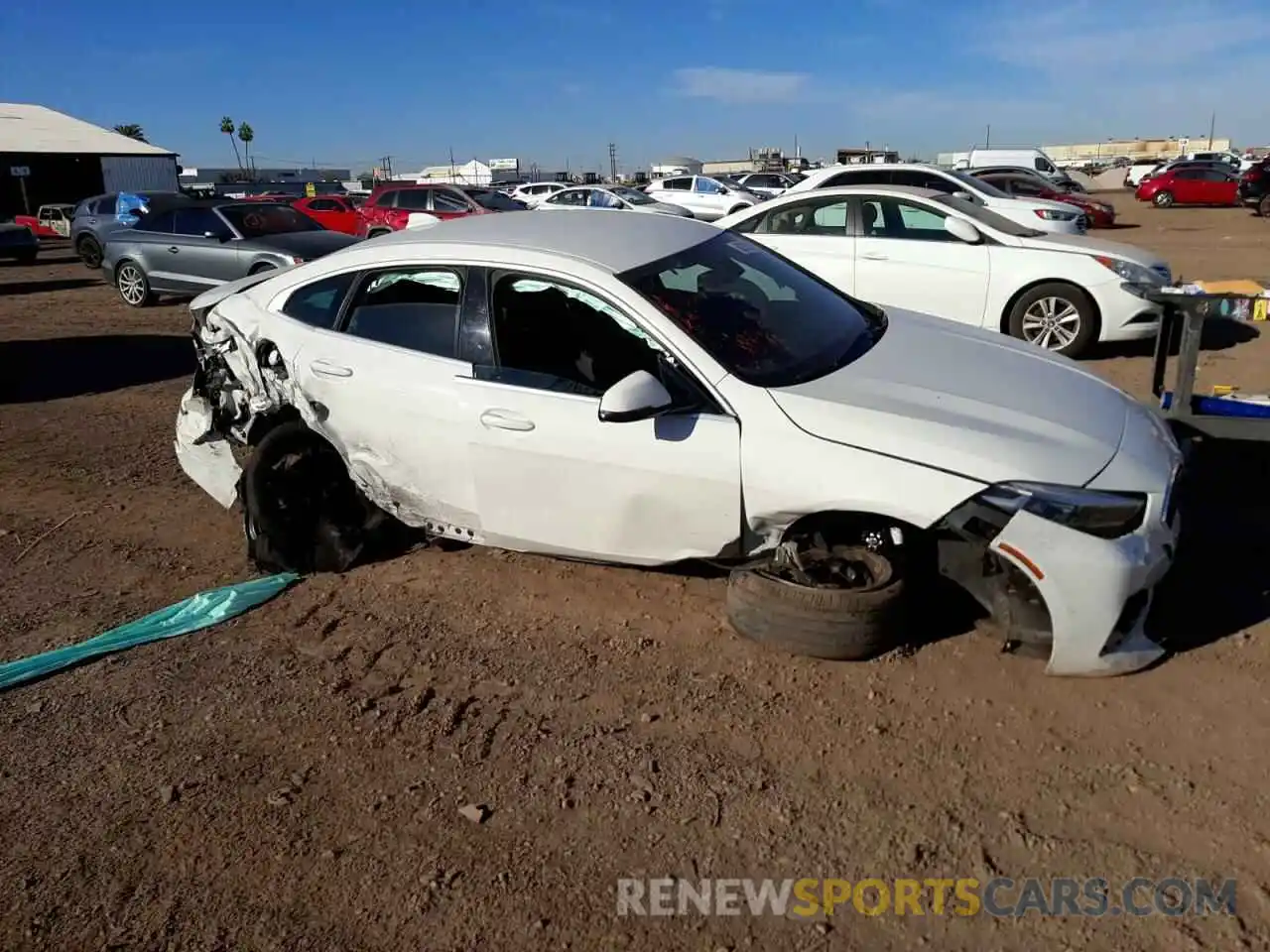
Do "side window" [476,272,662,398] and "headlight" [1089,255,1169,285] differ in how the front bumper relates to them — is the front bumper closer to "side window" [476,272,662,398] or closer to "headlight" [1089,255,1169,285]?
"side window" [476,272,662,398]

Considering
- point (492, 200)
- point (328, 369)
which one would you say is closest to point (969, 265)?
point (328, 369)

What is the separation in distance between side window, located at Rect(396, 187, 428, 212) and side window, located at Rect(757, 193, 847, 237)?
13016 mm

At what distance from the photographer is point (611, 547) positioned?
3.79 metres

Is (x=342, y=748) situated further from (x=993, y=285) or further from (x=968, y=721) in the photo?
(x=993, y=285)

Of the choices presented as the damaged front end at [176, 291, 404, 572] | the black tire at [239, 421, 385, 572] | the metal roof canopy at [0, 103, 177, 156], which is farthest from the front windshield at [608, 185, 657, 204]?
the metal roof canopy at [0, 103, 177, 156]

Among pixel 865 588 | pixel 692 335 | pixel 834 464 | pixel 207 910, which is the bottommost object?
pixel 207 910

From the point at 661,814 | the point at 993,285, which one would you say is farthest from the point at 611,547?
the point at 993,285

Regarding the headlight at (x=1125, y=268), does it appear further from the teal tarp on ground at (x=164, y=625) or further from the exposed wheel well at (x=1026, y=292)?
the teal tarp on ground at (x=164, y=625)

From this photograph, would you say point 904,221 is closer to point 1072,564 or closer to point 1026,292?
point 1026,292

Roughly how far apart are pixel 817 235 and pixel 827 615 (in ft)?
20.4

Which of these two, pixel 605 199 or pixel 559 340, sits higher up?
pixel 605 199

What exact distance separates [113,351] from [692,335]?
8.78m

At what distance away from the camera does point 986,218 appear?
8617 millimetres

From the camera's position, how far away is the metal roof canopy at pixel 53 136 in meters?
46.4
